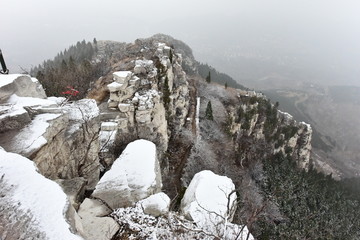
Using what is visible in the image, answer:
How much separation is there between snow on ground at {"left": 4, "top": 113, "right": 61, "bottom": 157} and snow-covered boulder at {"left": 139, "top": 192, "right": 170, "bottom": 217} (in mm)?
4784

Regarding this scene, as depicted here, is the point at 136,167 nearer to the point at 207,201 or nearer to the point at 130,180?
the point at 130,180

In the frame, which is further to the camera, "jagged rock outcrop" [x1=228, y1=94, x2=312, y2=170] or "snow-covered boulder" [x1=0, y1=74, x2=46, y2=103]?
"jagged rock outcrop" [x1=228, y1=94, x2=312, y2=170]

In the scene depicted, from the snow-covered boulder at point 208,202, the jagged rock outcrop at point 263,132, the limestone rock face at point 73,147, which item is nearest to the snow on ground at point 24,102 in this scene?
the limestone rock face at point 73,147

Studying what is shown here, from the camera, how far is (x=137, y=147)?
1406 cm

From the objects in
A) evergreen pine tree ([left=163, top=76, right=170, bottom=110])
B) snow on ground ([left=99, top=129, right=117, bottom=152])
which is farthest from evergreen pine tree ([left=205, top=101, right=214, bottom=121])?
snow on ground ([left=99, top=129, right=117, bottom=152])

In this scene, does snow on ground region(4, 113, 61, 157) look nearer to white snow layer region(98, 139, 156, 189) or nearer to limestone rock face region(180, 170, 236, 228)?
white snow layer region(98, 139, 156, 189)

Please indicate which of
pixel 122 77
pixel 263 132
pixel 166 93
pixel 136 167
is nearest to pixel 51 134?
→ pixel 136 167

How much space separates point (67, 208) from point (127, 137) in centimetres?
2123

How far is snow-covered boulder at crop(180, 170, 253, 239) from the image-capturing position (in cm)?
1062

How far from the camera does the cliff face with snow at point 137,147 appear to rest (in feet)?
31.4

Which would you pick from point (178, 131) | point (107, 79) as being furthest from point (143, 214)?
point (178, 131)

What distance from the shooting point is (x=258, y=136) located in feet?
217

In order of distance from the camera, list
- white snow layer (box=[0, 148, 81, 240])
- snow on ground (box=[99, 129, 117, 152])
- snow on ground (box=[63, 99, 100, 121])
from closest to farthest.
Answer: white snow layer (box=[0, 148, 81, 240])
snow on ground (box=[63, 99, 100, 121])
snow on ground (box=[99, 129, 117, 152])

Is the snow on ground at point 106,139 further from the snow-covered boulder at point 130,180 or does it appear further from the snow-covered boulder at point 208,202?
the snow-covered boulder at point 208,202
